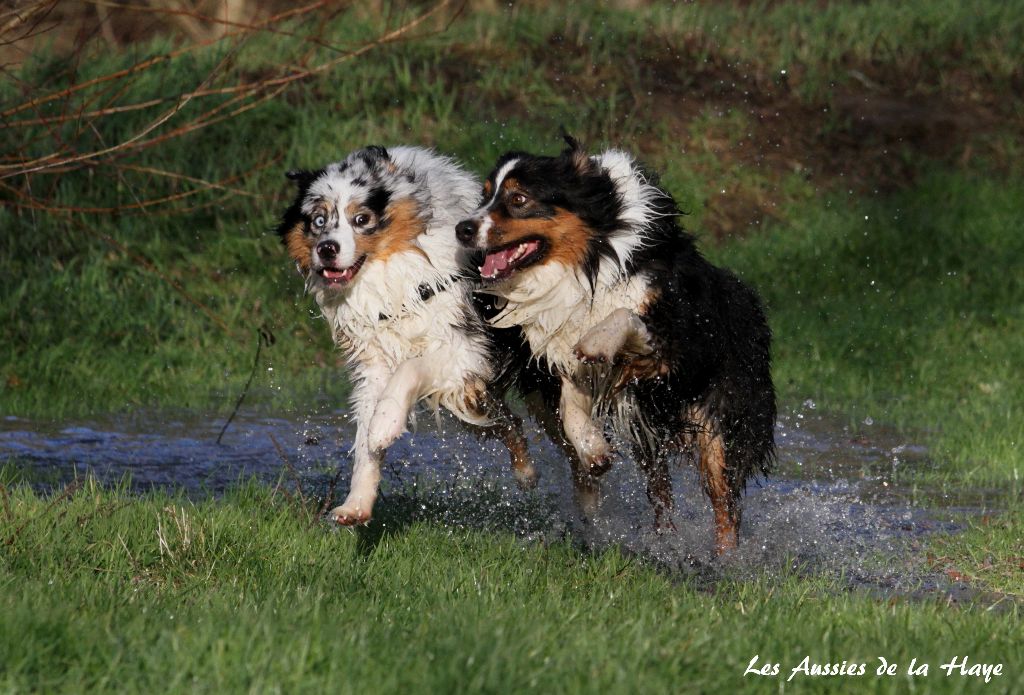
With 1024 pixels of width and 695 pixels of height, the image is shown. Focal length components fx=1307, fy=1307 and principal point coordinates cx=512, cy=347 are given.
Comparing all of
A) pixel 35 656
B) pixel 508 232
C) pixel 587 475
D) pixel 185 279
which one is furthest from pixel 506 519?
pixel 185 279

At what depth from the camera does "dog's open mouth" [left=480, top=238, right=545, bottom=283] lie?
16.8 ft

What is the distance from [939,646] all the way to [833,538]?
2.02 m

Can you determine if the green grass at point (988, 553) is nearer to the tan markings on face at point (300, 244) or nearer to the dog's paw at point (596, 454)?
the dog's paw at point (596, 454)

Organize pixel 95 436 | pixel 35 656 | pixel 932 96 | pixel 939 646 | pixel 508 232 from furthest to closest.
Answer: pixel 932 96
pixel 95 436
pixel 508 232
pixel 939 646
pixel 35 656

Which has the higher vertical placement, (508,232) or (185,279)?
(508,232)

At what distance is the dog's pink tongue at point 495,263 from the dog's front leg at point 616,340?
0.43 meters

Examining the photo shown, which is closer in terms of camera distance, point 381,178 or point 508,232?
point 508,232

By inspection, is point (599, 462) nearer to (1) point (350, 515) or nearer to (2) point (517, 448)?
(2) point (517, 448)

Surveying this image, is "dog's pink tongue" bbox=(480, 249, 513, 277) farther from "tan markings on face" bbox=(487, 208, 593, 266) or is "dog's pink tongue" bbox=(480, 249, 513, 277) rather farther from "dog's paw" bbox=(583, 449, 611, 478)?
"dog's paw" bbox=(583, 449, 611, 478)

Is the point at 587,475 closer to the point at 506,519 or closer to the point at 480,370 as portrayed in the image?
the point at 506,519

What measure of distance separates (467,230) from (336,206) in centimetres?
64

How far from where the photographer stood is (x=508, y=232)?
5.06m

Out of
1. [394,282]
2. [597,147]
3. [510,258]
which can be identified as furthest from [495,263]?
[597,147]

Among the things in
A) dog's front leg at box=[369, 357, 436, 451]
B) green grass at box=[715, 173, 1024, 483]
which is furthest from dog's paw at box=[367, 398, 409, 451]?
green grass at box=[715, 173, 1024, 483]
